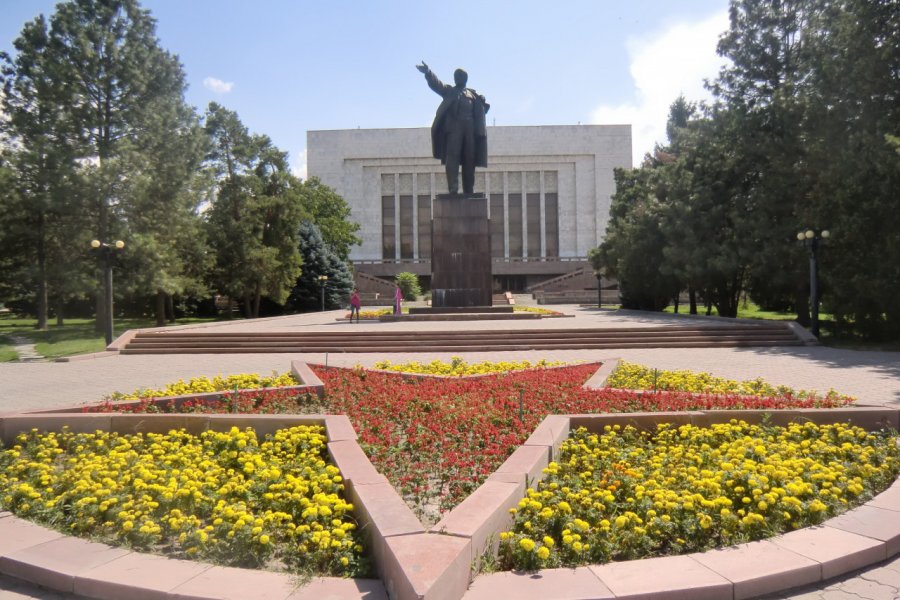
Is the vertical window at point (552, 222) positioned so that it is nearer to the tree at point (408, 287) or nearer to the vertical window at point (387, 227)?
the vertical window at point (387, 227)

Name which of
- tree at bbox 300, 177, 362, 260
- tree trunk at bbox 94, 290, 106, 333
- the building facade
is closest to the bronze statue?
tree trunk at bbox 94, 290, 106, 333

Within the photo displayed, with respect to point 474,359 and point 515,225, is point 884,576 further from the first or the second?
point 515,225

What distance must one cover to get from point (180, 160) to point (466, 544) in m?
25.9

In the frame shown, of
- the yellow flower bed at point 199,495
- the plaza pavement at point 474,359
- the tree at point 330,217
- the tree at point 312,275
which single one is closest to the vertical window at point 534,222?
the tree at point 330,217

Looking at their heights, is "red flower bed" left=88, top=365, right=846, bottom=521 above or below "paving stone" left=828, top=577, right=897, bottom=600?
above

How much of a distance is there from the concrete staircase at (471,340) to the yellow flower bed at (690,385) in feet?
21.2

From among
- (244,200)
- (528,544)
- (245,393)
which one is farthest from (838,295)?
(244,200)

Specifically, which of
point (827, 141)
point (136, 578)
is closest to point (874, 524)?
point (136, 578)

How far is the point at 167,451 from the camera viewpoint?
5293 mm

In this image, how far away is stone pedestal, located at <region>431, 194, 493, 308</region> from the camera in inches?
866

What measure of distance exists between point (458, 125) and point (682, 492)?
63.1 ft

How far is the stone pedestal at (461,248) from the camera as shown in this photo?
22.0 m

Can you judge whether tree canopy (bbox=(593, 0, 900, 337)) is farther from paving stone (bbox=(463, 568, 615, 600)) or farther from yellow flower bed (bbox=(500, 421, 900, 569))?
paving stone (bbox=(463, 568, 615, 600))

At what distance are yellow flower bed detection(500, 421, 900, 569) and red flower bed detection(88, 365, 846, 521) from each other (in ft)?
2.23
